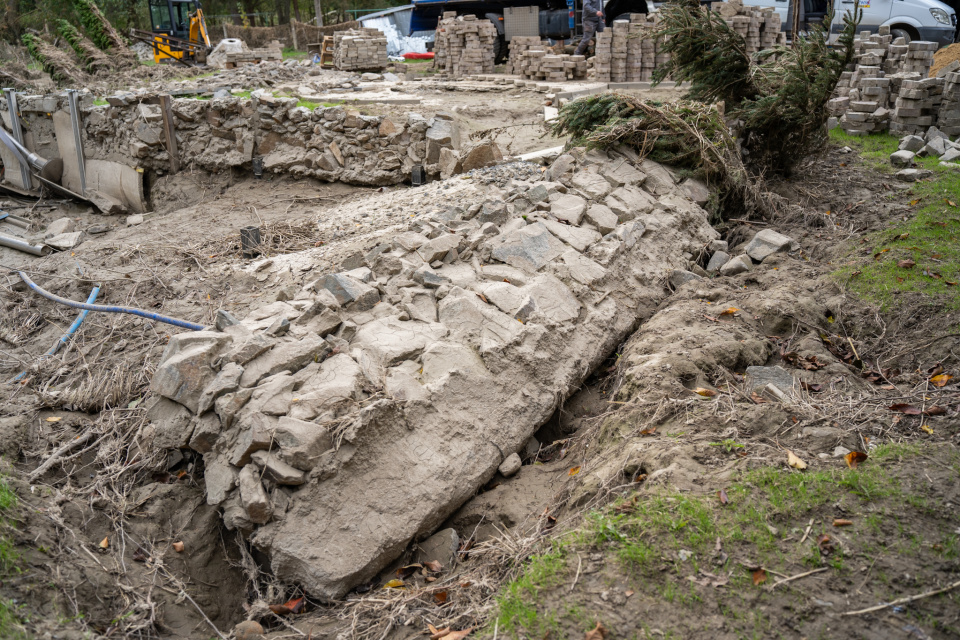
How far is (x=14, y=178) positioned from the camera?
10047mm

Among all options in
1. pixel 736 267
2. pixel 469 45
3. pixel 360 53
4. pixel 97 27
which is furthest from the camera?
pixel 97 27

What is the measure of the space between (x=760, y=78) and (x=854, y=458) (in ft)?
18.8

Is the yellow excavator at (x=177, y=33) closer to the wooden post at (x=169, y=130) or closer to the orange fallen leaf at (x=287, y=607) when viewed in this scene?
the wooden post at (x=169, y=130)

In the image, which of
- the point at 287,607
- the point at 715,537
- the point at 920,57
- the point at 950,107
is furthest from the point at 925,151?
the point at 287,607

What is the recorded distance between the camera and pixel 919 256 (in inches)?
197

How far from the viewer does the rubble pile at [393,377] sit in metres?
3.21

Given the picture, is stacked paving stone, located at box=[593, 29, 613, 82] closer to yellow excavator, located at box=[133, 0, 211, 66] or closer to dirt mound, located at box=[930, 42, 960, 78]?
dirt mound, located at box=[930, 42, 960, 78]

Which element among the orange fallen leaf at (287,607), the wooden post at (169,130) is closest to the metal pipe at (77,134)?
the wooden post at (169,130)

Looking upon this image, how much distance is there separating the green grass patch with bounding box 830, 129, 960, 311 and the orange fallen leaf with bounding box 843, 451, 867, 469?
6.56 feet

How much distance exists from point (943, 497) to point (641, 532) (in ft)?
4.05

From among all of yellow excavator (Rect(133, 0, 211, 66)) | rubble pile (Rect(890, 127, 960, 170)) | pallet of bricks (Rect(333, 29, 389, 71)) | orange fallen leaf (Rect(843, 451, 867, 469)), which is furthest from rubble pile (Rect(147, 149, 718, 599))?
yellow excavator (Rect(133, 0, 211, 66))

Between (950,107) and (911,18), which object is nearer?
(950,107)

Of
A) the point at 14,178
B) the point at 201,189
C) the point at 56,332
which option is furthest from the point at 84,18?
the point at 56,332

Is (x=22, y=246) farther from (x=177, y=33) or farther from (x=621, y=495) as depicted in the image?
(x=177, y=33)
